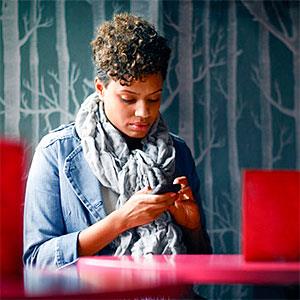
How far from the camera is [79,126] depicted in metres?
2.30

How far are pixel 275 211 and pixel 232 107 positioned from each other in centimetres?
200

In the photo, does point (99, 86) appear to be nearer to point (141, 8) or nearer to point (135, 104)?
point (135, 104)

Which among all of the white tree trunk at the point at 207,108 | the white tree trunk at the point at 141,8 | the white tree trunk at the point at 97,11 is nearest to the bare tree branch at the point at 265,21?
the white tree trunk at the point at 207,108

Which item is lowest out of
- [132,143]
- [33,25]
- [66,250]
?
[66,250]

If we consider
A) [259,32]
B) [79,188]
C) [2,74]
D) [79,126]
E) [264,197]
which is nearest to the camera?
[264,197]

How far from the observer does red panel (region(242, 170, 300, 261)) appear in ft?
4.61

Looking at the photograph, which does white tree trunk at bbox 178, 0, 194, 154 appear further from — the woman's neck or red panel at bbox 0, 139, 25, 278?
red panel at bbox 0, 139, 25, 278

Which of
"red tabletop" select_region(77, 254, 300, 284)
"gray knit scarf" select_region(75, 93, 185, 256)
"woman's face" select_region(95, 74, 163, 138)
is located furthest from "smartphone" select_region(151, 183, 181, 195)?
"red tabletop" select_region(77, 254, 300, 284)

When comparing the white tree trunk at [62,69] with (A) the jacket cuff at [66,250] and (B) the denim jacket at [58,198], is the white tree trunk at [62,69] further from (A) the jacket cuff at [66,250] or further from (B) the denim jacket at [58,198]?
(A) the jacket cuff at [66,250]

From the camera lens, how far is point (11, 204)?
3.44 ft

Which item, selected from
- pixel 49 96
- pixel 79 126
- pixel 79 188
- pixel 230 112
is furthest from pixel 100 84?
pixel 230 112

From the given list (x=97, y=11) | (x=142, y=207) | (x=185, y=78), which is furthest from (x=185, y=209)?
(x=97, y=11)

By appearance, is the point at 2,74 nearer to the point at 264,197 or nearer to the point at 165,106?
the point at 165,106

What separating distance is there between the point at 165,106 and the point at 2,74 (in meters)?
0.64
